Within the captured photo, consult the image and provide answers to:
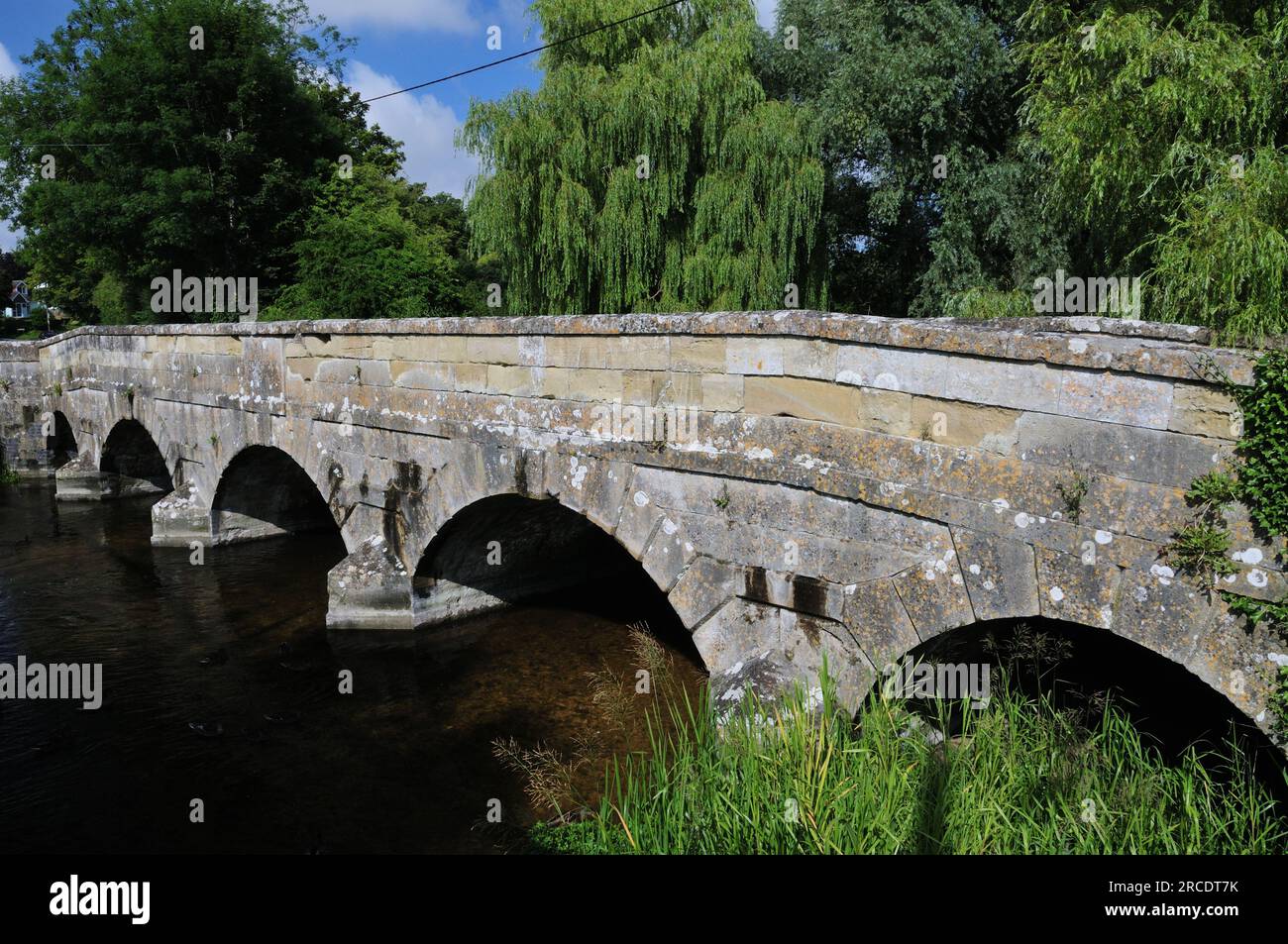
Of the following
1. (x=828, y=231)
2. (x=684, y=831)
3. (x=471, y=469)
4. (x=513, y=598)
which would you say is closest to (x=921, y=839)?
(x=684, y=831)

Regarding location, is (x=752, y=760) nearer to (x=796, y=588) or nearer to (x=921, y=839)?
(x=921, y=839)

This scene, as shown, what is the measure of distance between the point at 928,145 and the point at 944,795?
1311 cm

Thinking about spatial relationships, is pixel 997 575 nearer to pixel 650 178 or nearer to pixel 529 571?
pixel 529 571

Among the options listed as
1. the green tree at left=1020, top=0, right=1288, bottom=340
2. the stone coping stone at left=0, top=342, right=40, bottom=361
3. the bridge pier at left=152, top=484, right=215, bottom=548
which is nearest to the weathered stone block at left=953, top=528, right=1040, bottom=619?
the green tree at left=1020, top=0, right=1288, bottom=340

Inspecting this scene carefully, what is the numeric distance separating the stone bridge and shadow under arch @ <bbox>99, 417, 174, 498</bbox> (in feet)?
24.9

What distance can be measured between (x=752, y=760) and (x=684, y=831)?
1.71ft

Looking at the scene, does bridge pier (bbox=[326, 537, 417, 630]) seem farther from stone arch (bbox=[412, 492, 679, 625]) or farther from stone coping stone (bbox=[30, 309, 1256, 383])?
stone coping stone (bbox=[30, 309, 1256, 383])

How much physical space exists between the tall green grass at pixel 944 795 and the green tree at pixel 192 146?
21.0 m

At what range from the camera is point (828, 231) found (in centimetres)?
1570

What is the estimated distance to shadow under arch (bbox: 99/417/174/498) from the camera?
645 inches

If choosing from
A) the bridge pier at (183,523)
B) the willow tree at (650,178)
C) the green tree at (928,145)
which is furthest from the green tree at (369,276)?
the green tree at (928,145)

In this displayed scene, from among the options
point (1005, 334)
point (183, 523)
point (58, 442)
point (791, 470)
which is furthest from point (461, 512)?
point (58, 442)

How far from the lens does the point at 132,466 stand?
56.0ft
